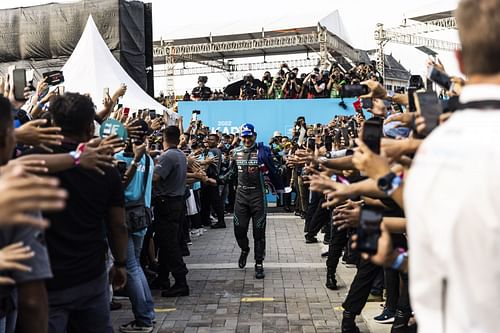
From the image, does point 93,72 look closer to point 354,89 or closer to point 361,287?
point 361,287

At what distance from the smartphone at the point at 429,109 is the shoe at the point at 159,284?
17.7 ft

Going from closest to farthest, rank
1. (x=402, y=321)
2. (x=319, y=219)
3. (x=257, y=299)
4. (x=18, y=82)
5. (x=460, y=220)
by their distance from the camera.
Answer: (x=460, y=220), (x=18, y=82), (x=402, y=321), (x=257, y=299), (x=319, y=219)

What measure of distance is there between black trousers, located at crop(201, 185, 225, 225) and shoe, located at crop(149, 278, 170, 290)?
5183 mm

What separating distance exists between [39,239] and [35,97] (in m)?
2.75

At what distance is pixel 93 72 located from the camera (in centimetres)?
1058

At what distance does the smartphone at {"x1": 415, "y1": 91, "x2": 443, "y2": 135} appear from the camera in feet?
8.13

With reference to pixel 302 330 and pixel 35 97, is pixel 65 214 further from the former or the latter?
pixel 302 330

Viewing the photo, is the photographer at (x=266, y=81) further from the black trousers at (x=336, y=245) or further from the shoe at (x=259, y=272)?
the black trousers at (x=336, y=245)

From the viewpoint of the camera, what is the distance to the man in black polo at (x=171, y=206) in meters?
6.96

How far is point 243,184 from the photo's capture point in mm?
8312

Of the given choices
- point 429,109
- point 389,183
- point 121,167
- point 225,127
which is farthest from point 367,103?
point 225,127

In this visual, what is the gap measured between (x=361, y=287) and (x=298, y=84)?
41.7 feet

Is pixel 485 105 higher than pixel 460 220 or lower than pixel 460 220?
higher

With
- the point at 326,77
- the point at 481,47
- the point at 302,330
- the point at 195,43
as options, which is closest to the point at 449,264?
the point at 481,47
